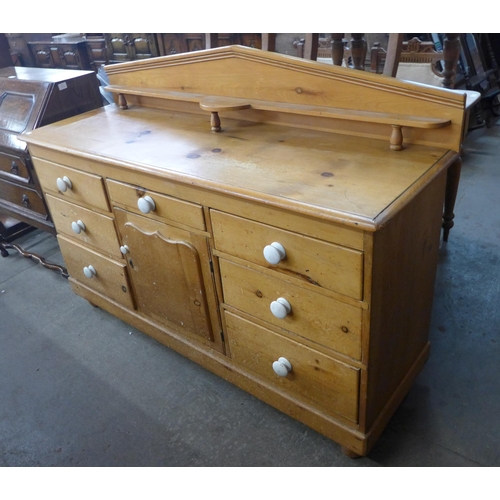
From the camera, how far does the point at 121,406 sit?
1726mm

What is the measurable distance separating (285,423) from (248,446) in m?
0.15

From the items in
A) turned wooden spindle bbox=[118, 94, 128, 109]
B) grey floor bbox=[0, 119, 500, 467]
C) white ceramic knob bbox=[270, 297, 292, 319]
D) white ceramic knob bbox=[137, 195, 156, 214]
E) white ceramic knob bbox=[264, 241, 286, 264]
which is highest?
turned wooden spindle bbox=[118, 94, 128, 109]

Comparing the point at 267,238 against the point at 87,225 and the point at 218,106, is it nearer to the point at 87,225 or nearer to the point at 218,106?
the point at 218,106

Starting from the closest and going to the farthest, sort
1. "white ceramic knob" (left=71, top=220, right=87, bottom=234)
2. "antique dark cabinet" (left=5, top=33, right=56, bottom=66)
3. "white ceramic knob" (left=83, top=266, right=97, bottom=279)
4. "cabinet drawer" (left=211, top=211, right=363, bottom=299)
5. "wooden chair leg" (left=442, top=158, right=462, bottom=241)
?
"cabinet drawer" (left=211, top=211, right=363, bottom=299)
"white ceramic knob" (left=71, top=220, right=87, bottom=234)
"white ceramic knob" (left=83, top=266, right=97, bottom=279)
"wooden chair leg" (left=442, top=158, right=462, bottom=241)
"antique dark cabinet" (left=5, top=33, right=56, bottom=66)

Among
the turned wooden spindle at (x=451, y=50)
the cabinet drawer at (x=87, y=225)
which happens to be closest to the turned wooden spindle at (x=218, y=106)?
the cabinet drawer at (x=87, y=225)

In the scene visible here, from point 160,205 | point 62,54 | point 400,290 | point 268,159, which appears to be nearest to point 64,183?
point 160,205

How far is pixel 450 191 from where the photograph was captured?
7.45 feet

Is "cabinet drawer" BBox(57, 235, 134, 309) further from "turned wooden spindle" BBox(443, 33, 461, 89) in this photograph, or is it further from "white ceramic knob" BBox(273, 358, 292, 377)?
"turned wooden spindle" BBox(443, 33, 461, 89)

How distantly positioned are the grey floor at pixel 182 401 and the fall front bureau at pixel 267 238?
4.0 inches

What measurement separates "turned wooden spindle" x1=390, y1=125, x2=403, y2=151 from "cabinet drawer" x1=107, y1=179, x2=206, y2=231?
574 millimetres

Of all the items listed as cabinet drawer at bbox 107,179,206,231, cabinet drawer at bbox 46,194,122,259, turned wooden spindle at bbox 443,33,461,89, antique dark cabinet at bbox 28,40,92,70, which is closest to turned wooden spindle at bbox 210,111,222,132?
cabinet drawer at bbox 107,179,206,231

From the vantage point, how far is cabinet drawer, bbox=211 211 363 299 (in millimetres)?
1096

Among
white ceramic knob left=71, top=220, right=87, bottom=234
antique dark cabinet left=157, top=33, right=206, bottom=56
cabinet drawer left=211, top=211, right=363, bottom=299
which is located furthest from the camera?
antique dark cabinet left=157, top=33, right=206, bottom=56

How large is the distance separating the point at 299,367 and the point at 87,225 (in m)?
1.02
